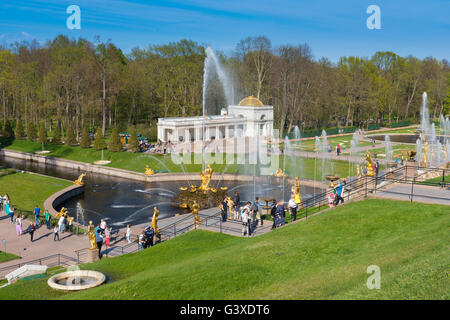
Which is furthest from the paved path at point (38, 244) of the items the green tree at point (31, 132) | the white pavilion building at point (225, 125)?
the green tree at point (31, 132)

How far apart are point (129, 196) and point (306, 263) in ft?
93.5

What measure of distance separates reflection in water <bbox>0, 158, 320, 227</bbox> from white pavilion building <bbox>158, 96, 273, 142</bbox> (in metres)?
16.1

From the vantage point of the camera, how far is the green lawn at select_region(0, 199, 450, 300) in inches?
526

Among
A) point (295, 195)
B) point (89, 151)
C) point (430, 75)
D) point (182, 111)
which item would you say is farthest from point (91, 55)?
point (430, 75)

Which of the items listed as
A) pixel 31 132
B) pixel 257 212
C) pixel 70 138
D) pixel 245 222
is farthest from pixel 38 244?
pixel 31 132

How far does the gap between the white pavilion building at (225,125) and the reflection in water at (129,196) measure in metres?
16.1

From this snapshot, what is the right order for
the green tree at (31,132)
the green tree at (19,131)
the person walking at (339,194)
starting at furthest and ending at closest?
the green tree at (19,131)
the green tree at (31,132)
the person walking at (339,194)

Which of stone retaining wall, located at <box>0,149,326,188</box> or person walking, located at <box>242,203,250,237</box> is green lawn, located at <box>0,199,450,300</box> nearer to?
person walking, located at <box>242,203,250,237</box>

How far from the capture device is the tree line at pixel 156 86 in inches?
3088

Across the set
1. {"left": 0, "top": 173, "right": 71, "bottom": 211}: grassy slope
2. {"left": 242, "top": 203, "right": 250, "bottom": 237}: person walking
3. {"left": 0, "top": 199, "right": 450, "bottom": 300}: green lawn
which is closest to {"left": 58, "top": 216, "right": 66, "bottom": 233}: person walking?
{"left": 0, "top": 199, "right": 450, "bottom": 300}: green lawn

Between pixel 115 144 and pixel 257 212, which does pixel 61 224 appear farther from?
pixel 115 144

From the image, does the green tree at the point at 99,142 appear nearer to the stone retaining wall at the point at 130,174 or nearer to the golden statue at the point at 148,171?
the stone retaining wall at the point at 130,174
